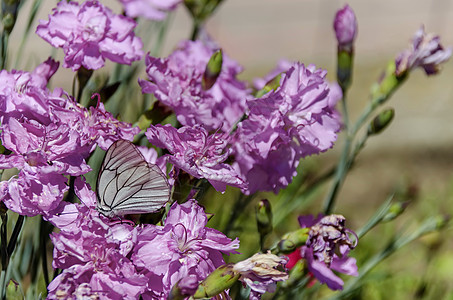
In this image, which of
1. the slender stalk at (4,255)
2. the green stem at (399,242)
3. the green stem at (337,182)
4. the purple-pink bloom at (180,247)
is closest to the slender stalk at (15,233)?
the slender stalk at (4,255)

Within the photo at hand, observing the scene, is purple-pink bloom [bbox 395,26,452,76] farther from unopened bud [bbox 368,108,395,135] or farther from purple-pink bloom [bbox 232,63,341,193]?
purple-pink bloom [bbox 232,63,341,193]

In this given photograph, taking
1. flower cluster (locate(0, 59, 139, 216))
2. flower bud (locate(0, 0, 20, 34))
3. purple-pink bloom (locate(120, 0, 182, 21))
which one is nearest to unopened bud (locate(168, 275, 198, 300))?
flower cluster (locate(0, 59, 139, 216))

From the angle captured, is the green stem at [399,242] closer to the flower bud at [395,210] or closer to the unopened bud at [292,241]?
the flower bud at [395,210]

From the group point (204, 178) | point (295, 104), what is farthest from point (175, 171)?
point (295, 104)

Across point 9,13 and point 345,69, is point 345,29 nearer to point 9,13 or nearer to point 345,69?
point 345,69

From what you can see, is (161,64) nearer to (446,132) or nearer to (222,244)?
(222,244)

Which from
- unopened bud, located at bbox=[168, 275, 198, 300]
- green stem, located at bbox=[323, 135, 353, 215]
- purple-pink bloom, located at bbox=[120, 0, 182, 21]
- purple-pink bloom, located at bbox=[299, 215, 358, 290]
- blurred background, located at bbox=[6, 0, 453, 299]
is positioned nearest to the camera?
unopened bud, located at bbox=[168, 275, 198, 300]
